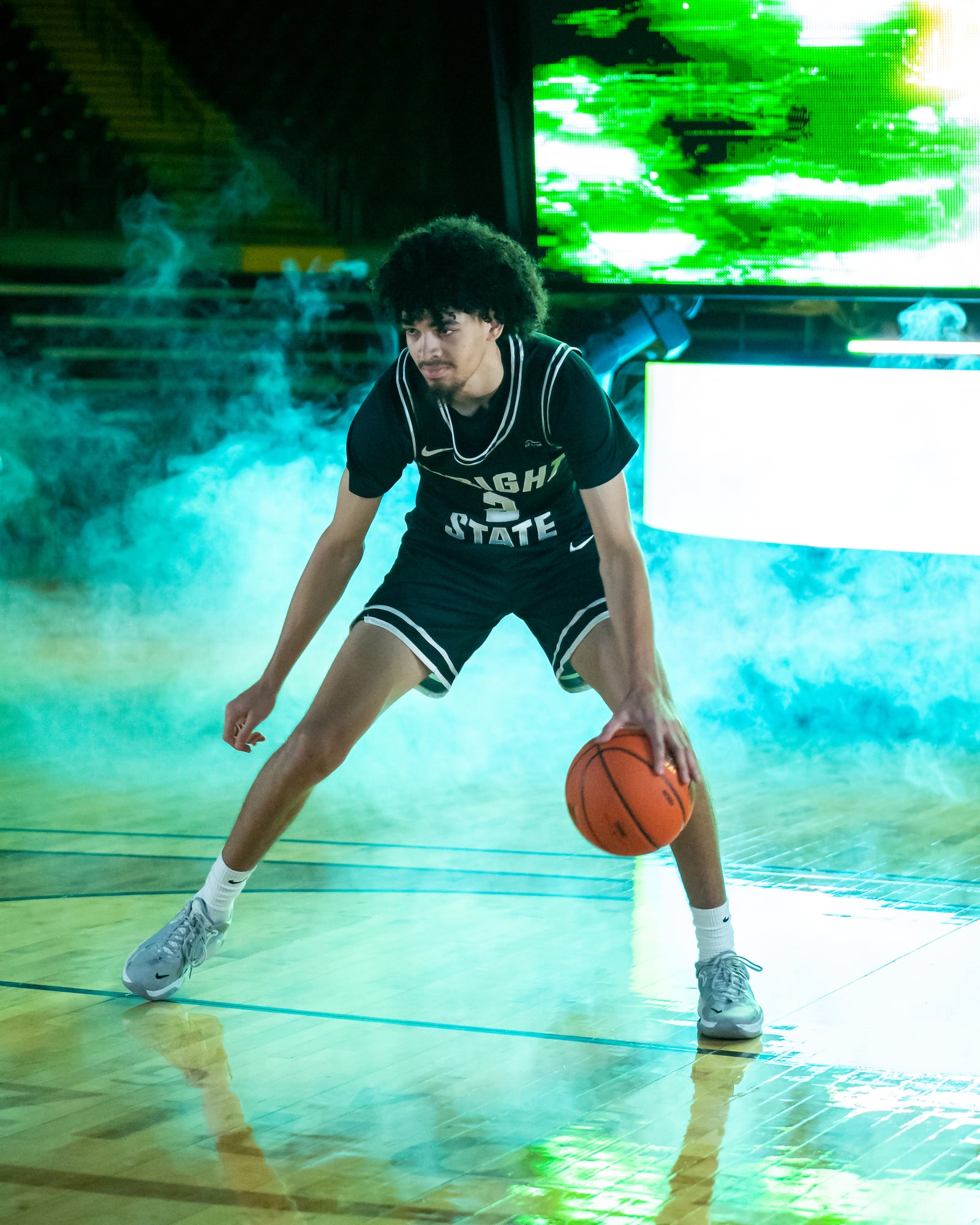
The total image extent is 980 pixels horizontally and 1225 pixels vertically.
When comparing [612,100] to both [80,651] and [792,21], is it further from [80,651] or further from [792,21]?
[80,651]

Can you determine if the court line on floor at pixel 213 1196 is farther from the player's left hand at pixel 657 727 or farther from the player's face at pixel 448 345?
the player's face at pixel 448 345

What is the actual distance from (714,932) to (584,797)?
0.42 meters

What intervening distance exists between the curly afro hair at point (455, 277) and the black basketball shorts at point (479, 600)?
1.59ft

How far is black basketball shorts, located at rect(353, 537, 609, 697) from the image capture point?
9.02ft

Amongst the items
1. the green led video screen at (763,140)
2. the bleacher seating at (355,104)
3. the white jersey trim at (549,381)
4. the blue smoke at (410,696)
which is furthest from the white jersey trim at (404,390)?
the bleacher seating at (355,104)

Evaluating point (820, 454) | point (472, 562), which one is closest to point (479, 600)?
point (472, 562)

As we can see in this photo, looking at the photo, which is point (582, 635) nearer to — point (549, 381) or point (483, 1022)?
point (549, 381)

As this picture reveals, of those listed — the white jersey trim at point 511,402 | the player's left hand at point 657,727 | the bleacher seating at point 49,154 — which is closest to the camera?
the player's left hand at point 657,727

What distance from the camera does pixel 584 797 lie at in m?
2.41

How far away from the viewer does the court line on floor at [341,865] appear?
3.63 meters

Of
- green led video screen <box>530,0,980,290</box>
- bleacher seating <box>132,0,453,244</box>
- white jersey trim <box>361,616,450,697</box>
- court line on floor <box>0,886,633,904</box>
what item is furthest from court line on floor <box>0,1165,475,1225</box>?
bleacher seating <box>132,0,453,244</box>

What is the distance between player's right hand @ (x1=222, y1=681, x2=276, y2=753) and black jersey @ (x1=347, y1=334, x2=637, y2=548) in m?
0.40

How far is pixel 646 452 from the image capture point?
5.69 m

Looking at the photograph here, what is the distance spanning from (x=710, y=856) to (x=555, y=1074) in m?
0.48
